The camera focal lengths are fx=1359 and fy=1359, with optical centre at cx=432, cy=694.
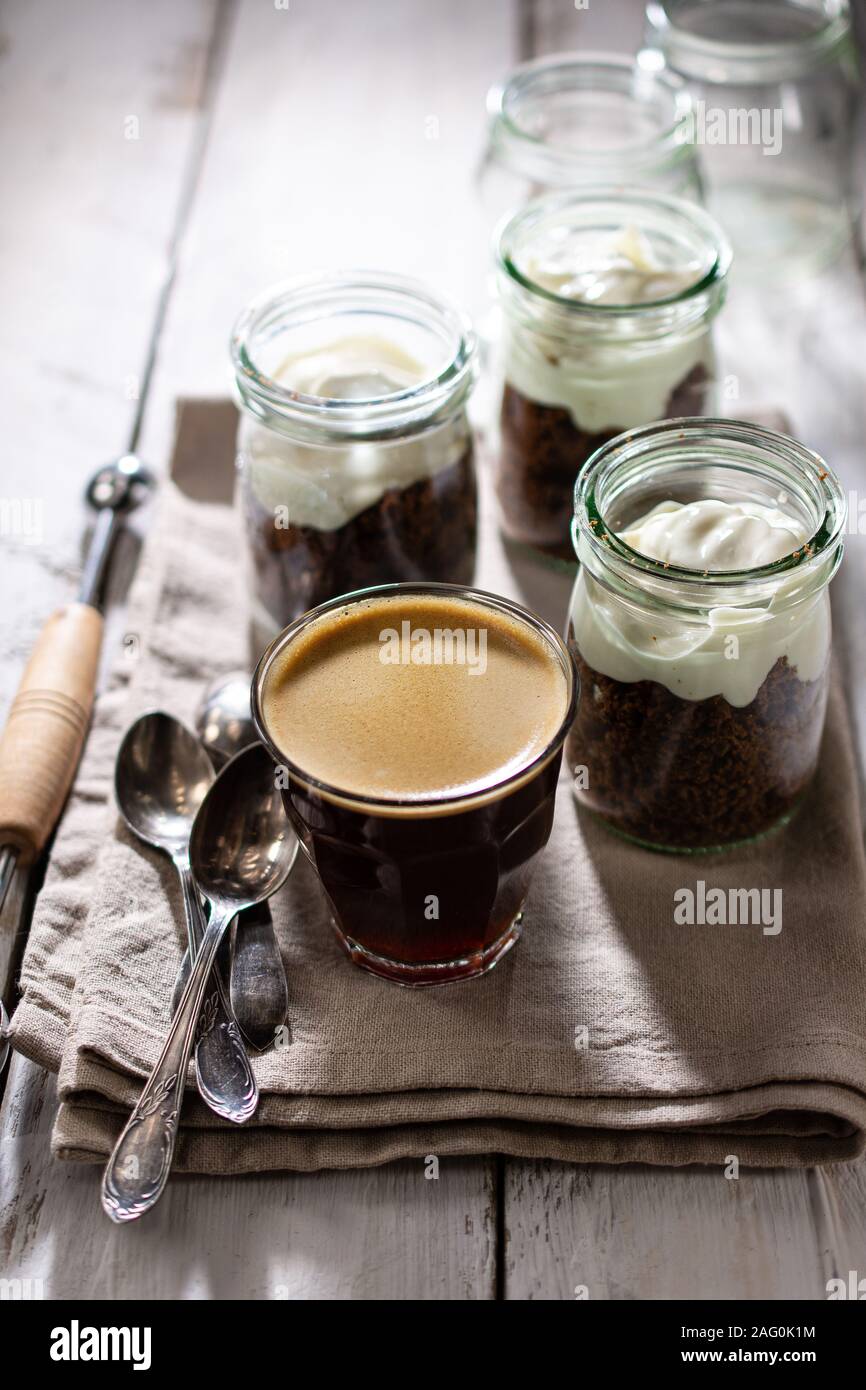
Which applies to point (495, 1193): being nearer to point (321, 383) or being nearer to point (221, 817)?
point (221, 817)

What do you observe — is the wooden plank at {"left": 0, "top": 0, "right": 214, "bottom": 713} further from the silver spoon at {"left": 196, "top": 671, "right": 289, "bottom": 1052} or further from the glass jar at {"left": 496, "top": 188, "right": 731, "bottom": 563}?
the glass jar at {"left": 496, "top": 188, "right": 731, "bottom": 563}

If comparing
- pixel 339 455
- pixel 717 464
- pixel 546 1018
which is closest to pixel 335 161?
pixel 339 455

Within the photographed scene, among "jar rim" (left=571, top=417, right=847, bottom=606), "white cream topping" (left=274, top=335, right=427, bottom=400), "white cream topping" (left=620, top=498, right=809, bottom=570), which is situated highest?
"jar rim" (left=571, top=417, right=847, bottom=606)

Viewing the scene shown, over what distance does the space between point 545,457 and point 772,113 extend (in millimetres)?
843

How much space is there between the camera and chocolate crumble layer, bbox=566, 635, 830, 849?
1.15 meters

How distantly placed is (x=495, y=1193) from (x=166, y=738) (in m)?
0.54

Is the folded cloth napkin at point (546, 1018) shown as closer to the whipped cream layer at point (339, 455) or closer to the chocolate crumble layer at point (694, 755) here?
the chocolate crumble layer at point (694, 755)

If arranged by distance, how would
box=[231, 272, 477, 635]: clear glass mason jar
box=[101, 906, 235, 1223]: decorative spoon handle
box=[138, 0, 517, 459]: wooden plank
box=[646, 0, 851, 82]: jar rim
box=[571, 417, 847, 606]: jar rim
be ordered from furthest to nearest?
box=[138, 0, 517, 459]: wooden plank → box=[646, 0, 851, 82]: jar rim → box=[231, 272, 477, 635]: clear glass mason jar → box=[571, 417, 847, 606]: jar rim → box=[101, 906, 235, 1223]: decorative spoon handle

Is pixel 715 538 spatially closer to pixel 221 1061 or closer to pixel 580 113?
pixel 221 1061

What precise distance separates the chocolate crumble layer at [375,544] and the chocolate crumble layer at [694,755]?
0.23m

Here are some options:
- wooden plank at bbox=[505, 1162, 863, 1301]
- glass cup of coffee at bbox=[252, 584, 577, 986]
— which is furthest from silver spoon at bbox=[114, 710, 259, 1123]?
wooden plank at bbox=[505, 1162, 863, 1301]

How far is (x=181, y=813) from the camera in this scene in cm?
126

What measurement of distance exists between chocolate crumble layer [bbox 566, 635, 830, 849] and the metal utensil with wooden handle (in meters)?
0.49

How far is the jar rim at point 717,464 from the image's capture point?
108cm
